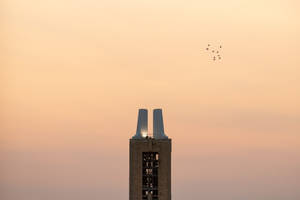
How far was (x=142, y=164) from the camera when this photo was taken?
9825 cm

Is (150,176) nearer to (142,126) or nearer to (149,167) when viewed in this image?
(149,167)

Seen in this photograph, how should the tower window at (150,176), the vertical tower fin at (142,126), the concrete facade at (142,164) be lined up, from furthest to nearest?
1. the vertical tower fin at (142,126)
2. the tower window at (150,176)
3. the concrete facade at (142,164)

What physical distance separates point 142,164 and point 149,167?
1.27 meters

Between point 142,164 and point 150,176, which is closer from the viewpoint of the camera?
point 142,164

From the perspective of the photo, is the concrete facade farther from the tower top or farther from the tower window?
the tower top

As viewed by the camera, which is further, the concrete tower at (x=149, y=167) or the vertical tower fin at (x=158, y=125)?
the vertical tower fin at (x=158, y=125)

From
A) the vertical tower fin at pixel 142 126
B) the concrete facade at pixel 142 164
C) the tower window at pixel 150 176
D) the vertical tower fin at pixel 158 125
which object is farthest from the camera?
the vertical tower fin at pixel 158 125

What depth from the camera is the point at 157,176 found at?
323ft

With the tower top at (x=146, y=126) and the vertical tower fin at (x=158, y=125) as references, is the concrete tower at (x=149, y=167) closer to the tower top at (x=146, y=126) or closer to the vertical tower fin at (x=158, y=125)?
the tower top at (x=146, y=126)

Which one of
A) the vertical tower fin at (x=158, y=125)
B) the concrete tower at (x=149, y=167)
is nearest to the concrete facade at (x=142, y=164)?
the concrete tower at (x=149, y=167)

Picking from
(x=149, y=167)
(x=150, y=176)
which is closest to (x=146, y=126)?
(x=149, y=167)

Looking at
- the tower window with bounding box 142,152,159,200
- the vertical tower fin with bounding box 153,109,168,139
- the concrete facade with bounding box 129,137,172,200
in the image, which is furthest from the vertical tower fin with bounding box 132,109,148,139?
the tower window with bounding box 142,152,159,200

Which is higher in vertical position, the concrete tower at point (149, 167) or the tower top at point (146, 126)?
the tower top at point (146, 126)

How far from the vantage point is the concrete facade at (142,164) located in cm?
9769
